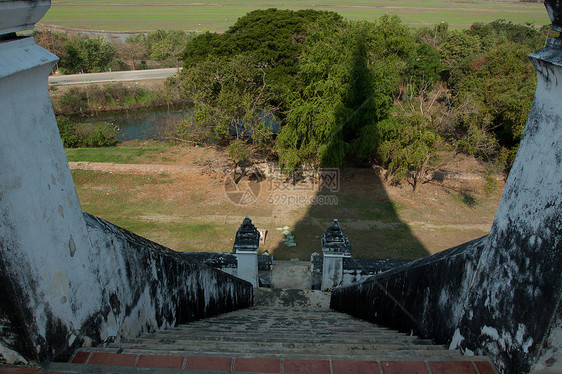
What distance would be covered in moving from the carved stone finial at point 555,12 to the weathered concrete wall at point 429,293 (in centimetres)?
111

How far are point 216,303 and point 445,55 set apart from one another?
27018 millimetres

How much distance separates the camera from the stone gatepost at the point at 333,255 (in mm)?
6590

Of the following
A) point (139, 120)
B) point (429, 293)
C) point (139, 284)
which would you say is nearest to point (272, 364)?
point (139, 284)

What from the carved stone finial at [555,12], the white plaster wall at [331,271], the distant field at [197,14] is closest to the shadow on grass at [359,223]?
A: the white plaster wall at [331,271]

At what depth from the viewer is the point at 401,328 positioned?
3041mm

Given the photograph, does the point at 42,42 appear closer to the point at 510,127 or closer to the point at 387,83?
the point at 387,83

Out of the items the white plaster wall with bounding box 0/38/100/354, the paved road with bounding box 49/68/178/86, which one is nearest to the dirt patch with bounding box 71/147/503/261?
the white plaster wall with bounding box 0/38/100/354

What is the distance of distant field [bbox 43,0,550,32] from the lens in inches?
2227

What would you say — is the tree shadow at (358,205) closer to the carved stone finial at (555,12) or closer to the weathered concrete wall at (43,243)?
the weathered concrete wall at (43,243)

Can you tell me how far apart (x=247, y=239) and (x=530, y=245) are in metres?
5.37

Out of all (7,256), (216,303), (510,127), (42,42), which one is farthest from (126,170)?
(42,42)

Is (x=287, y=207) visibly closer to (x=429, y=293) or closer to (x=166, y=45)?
(x=429, y=293)

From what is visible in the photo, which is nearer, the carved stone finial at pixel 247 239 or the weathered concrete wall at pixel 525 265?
the weathered concrete wall at pixel 525 265

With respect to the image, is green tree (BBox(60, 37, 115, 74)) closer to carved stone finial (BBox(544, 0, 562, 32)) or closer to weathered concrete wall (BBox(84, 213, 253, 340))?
weathered concrete wall (BBox(84, 213, 253, 340))
